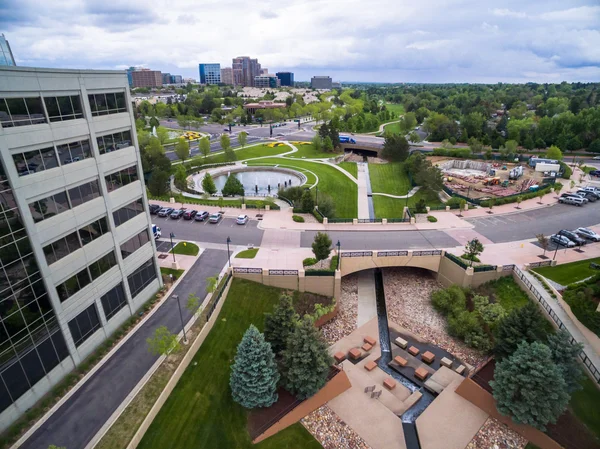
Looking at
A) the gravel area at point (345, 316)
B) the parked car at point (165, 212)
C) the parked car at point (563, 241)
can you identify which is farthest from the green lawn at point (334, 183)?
the parked car at point (563, 241)

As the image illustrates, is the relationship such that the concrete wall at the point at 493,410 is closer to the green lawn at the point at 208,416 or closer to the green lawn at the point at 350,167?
the green lawn at the point at 208,416

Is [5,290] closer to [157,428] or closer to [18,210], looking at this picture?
[18,210]

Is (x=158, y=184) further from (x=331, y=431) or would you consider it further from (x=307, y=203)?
(x=331, y=431)

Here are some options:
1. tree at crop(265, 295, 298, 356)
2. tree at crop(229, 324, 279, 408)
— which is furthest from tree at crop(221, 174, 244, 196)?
tree at crop(229, 324, 279, 408)

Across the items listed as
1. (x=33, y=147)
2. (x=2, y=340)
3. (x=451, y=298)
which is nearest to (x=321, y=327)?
(x=451, y=298)

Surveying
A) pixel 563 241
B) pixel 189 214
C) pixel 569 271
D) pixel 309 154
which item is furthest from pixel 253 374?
pixel 309 154

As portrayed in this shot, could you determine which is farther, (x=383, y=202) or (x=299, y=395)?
(x=383, y=202)

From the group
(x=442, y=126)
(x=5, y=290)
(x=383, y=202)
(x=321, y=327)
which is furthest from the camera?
(x=442, y=126)
